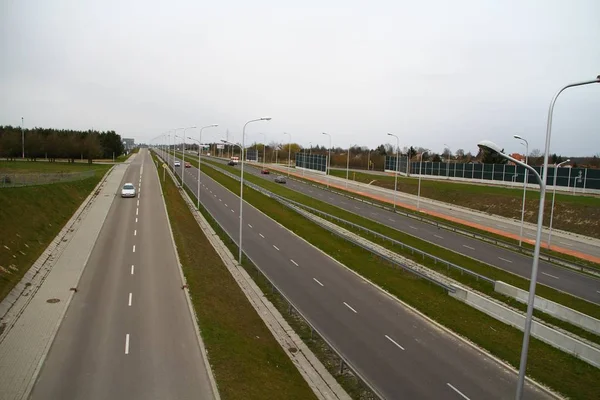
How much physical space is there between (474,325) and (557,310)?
488cm

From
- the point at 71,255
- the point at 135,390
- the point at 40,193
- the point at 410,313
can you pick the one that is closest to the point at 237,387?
the point at 135,390

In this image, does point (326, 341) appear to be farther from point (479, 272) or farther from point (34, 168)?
point (34, 168)

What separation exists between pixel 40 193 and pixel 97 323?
78.6ft

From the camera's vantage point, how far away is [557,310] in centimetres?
2109

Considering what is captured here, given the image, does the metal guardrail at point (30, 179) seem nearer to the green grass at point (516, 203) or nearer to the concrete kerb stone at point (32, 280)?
the concrete kerb stone at point (32, 280)

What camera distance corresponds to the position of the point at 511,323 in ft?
66.6

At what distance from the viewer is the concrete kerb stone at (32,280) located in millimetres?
16962

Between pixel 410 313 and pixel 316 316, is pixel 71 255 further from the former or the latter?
pixel 410 313

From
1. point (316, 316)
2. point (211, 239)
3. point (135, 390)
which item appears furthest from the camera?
point (211, 239)

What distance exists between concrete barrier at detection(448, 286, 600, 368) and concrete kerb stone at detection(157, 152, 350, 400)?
10.8 metres

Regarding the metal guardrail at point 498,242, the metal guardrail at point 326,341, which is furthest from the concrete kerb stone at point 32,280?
the metal guardrail at point 498,242

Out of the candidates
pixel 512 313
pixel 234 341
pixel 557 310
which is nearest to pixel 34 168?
pixel 234 341

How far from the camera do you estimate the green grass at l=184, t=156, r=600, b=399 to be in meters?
15.6

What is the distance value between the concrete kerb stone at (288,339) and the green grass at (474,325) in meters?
7.58
